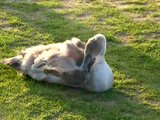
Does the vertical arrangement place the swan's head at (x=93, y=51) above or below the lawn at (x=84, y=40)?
above

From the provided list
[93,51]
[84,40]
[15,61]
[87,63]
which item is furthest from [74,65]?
[84,40]

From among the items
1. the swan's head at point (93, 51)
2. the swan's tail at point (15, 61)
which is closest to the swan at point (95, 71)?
the swan's head at point (93, 51)

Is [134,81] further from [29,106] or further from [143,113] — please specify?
[29,106]

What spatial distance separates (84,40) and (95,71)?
157cm

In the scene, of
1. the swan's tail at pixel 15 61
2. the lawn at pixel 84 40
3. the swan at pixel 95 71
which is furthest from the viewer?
the swan's tail at pixel 15 61

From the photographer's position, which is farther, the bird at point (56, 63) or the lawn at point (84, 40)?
the bird at point (56, 63)

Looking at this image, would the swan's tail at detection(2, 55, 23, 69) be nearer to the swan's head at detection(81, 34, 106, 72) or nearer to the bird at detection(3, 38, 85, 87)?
the bird at detection(3, 38, 85, 87)

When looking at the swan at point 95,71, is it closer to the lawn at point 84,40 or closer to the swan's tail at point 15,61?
the lawn at point 84,40

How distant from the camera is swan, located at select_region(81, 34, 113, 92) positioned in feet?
17.4

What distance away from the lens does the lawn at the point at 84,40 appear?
503 centimetres

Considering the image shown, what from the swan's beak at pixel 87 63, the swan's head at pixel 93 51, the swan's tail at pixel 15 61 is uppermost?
the swan's head at pixel 93 51

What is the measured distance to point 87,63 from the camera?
532 cm

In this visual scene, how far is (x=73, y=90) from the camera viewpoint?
17.8ft

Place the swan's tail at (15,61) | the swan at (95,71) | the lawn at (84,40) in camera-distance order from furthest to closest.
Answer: the swan's tail at (15,61)
the swan at (95,71)
the lawn at (84,40)
